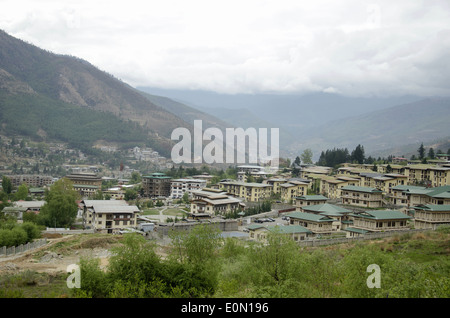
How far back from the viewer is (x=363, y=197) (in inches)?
1715

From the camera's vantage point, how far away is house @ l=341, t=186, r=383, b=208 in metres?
43.0

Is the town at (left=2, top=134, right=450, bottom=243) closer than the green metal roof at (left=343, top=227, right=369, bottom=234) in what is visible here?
No

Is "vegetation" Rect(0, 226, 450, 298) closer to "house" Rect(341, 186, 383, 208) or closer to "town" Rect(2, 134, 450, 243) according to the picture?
"town" Rect(2, 134, 450, 243)

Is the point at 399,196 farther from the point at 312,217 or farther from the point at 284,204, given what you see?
the point at 312,217

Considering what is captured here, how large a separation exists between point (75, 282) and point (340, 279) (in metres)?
11.2

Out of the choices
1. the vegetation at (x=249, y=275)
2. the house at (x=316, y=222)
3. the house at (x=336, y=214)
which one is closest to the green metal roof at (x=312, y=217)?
the house at (x=316, y=222)

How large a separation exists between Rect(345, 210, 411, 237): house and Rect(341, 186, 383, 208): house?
10228 millimetres

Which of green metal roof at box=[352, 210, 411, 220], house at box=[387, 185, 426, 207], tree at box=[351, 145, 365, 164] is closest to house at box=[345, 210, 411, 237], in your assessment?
green metal roof at box=[352, 210, 411, 220]

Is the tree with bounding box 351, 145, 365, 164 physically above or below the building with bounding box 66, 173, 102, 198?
above

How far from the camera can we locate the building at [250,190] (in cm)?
5516

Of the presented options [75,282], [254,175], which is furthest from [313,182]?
[75,282]

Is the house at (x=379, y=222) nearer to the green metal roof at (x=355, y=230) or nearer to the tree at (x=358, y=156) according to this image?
the green metal roof at (x=355, y=230)

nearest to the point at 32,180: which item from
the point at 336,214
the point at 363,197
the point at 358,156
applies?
the point at 358,156

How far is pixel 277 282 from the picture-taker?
55.2 feet
